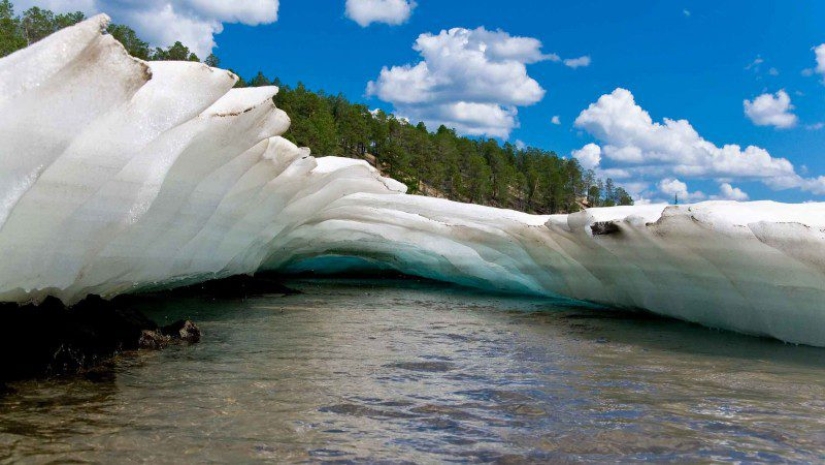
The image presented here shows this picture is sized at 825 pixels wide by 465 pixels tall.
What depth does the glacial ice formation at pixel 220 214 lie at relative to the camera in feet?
15.6

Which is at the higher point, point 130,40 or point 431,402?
point 130,40

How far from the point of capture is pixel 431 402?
508 cm

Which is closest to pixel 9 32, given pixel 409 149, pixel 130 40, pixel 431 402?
pixel 130 40

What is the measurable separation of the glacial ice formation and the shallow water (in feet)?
3.18

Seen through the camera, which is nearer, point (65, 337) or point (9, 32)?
point (65, 337)

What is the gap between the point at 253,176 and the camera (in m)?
9.73

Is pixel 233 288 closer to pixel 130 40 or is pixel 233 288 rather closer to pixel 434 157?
pixel 130 40

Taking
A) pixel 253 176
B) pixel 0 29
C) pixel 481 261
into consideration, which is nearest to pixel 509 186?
pixel 0 29

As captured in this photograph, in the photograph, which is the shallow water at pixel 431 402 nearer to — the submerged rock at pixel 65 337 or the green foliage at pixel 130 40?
the submerged rock at pixel 65 337

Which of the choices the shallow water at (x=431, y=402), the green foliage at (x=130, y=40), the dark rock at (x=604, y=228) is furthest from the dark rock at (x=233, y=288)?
the green foliage at (x=130, y=40)

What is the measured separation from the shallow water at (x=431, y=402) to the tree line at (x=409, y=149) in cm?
5494

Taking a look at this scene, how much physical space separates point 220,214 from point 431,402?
5971 mm

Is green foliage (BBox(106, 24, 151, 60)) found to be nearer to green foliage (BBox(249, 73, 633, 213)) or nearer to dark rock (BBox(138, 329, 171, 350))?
green foliage (BBox(249, 73, 633, 213))

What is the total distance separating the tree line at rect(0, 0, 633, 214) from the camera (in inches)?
2761
